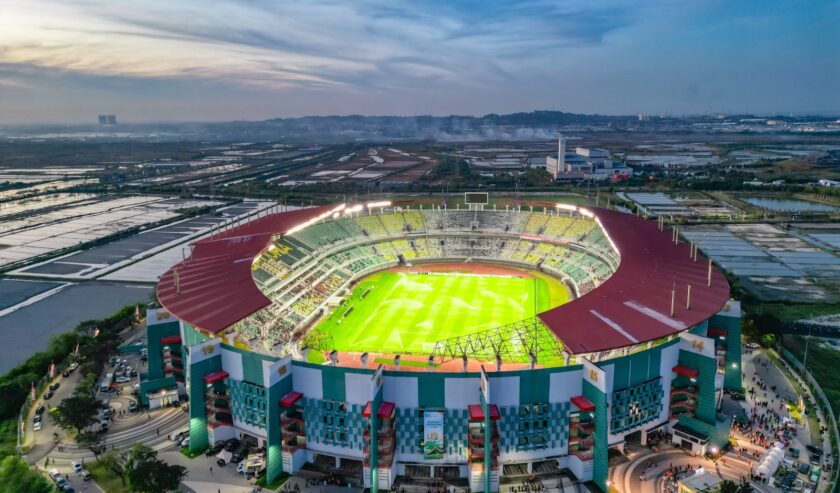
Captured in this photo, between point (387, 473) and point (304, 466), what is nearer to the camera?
point (387, 473)

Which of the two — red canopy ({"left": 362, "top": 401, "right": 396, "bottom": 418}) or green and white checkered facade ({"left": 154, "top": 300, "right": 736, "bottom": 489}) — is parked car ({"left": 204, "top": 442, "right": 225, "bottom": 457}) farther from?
red canopy ({"left": 362, "top": 401, "right": 396, "bottom": 418})

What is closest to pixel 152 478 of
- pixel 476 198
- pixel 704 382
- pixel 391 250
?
pixel 704 382

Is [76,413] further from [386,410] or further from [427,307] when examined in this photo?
[427,307]

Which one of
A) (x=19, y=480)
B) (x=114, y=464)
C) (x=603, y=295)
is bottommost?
(x=114, y=464)

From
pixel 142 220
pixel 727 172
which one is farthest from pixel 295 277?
pixel 727 172

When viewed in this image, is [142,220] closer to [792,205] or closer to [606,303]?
[606,303]

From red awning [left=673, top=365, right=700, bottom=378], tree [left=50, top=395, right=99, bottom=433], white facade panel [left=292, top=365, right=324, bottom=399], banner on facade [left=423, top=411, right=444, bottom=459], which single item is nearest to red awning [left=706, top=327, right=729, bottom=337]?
red awning [left=673, top=365, right=700, bottom=378]
